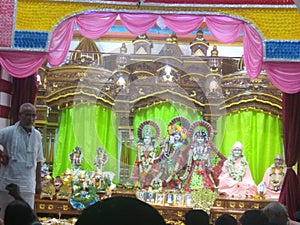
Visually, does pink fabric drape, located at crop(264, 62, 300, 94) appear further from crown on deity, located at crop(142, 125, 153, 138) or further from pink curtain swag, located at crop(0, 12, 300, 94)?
crown on deity, located at crop(142, 125, 153, 138)

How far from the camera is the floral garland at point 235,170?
302 inches

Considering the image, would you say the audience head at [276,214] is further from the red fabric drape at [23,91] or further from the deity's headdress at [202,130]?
the deity's headdress at [202,130]

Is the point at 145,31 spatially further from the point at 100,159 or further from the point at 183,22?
the point at 100,159

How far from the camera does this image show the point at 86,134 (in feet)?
27.0

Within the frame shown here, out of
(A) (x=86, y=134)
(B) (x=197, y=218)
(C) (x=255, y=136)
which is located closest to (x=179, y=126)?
(C) (x=255, y=136)

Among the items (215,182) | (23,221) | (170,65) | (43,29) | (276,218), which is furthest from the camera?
(170,65)

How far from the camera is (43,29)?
6.30 metres

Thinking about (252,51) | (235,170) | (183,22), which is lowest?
(235,170)

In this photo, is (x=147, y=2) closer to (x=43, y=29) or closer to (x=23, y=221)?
(x=43, y=29)

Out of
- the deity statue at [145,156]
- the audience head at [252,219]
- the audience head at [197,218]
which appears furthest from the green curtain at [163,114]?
the audience head at [197,218]

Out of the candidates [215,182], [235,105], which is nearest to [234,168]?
[215,182]

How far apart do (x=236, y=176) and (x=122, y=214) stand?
267 inches

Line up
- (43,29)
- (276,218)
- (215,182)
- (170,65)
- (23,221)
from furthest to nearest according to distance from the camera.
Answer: (170,65) < (215,182) < (43,29) < (276,218) < (23,221)

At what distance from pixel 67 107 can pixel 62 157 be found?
0.79 metres
